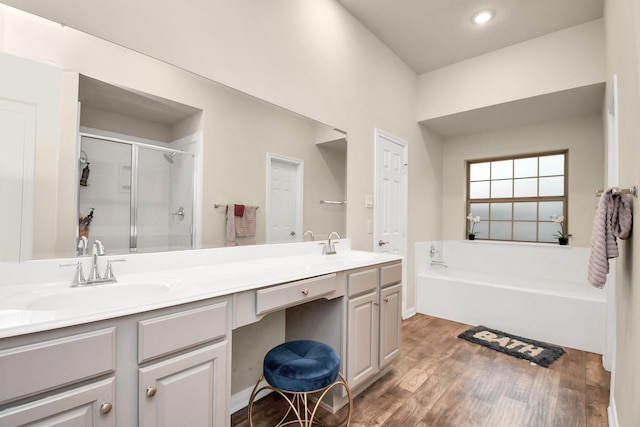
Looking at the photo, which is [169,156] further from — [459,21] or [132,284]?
[459,21]

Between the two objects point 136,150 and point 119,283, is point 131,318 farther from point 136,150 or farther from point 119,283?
point 136,150

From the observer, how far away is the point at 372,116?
117 inches

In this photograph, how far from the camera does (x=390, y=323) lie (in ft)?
7.04

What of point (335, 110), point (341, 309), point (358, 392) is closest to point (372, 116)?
point (335, 110)

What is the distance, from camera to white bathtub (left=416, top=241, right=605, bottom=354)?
2.69 meters

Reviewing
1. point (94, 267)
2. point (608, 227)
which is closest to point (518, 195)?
point (608, 227)

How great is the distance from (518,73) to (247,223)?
308cm

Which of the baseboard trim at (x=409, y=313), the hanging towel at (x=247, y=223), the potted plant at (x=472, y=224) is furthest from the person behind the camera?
the potted plant at (x=472, y=224)

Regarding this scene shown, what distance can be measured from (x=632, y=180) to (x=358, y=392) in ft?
6.05

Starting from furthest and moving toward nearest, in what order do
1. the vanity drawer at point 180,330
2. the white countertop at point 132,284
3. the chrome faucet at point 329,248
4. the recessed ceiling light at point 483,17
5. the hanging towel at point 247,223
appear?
the recessed ceiling light at point 483,17, the chrome faucet at point 329,248, the hanging towel at point 247,223, the vanity drawer at point 180,330, the white countertop at point 132,284

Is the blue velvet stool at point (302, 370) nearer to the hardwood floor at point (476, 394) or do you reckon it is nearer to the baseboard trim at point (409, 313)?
the hardwood floor at point (476, 394)

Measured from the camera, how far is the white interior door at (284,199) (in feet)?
6.80

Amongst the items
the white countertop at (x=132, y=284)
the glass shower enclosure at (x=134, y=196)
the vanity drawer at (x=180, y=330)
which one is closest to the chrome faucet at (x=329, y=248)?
the white countertop at (x=132, y=284)

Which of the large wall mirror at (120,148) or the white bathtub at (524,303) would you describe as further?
the white bathtub at (524,303)
